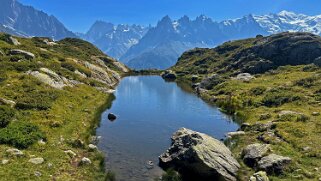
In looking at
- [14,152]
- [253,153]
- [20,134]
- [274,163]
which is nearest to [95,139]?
[20,134]

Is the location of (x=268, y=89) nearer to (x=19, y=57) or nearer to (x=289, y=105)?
(x=289, y=105)

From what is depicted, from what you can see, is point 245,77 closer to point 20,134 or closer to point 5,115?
point 5,115

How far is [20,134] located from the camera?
1508 inches

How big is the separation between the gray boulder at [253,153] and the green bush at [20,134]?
943 inches

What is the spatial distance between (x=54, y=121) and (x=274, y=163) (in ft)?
95.8

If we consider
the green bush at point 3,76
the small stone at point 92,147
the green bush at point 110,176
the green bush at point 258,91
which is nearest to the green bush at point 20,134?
the small stone at point 92,147

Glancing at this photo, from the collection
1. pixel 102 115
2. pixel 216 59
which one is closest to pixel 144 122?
pixel 102 115

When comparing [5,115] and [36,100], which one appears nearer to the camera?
[5,115]

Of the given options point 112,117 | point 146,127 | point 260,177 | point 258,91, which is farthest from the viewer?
point 258,91

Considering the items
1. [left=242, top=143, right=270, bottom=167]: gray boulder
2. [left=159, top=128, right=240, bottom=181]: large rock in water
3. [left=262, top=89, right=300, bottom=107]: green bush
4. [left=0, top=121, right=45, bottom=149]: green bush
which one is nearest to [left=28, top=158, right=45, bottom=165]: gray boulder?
[left=0, top=121, right=45, bottom=149]: green bush

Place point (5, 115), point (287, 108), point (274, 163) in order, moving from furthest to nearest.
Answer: point (287, 108)
point (5, 115)
point (274, 163)

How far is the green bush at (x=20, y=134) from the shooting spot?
120ft

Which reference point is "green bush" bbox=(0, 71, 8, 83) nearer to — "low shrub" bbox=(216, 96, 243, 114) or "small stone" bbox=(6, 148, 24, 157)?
"small stone" bbox=(6, 148, 24, 157)

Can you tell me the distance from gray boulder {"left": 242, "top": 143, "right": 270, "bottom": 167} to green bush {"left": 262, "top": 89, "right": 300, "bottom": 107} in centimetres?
3210
